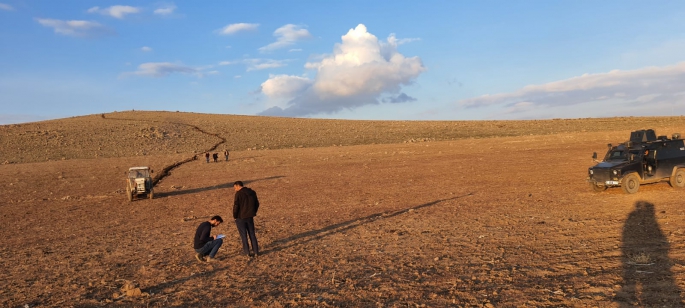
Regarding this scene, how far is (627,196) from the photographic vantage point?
666 inches

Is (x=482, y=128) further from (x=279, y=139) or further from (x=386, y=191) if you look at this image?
(x=386, y=191)

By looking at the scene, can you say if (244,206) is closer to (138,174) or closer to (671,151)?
(138,174)

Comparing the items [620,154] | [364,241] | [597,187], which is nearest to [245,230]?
[364,241]

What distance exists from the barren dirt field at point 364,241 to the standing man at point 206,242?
0.32 metres

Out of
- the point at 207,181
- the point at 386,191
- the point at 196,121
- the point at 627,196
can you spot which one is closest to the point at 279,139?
the point at 196,121

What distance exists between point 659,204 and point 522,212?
13.1 feet

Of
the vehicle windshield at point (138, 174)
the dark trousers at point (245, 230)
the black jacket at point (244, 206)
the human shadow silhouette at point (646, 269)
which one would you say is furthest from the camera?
the vehicle windshield at point (138, 174)

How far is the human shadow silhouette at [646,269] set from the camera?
6.83 meters

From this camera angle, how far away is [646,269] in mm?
8195

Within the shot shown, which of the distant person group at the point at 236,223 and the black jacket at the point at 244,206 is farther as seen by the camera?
the black jacket at the point at 244,206

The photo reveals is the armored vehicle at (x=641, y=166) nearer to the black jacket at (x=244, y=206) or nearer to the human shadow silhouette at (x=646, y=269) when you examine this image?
the human shadow silhouette at (x=646, y=269)

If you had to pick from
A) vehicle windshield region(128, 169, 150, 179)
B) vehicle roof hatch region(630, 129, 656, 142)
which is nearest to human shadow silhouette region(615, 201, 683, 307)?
vehicle roof hatch region(630, 129, 656, 142)

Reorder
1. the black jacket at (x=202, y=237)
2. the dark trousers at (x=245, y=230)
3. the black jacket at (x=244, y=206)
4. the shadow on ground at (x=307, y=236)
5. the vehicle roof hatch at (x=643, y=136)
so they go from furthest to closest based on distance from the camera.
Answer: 1. the vehicle roof hatch at (x=643, y=136)
2. the dark trousers at (x=245, y=230)
3. the black jacket at (x=244, y=206)
4. the black jacket at (x=202, y=237)
5. the shadow on ground at (x=307, y=236)

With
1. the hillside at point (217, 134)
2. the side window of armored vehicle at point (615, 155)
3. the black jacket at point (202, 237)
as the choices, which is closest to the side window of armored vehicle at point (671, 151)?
the side window of armored vehicle at point (615, 155)
